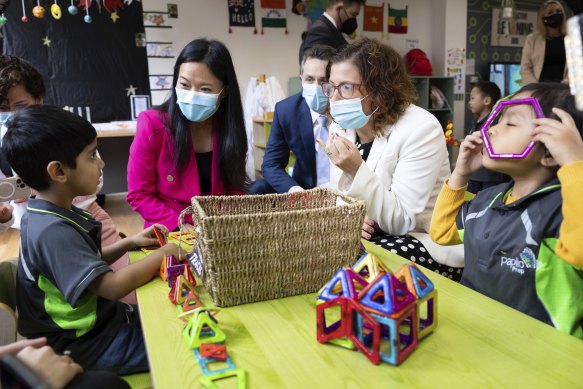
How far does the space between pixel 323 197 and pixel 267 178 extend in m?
1.15

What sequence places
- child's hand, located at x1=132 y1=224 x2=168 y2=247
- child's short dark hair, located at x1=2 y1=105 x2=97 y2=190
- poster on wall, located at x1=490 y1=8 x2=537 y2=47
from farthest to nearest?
1. poster on wall, located at x1=490 y1=8 x2=537 y2=47
2. child's hand, located at x1=132 y1=224 x2=168 y2=247
3. child's short dark hair, located at x1=2 y1=105 x2=97 y2=190

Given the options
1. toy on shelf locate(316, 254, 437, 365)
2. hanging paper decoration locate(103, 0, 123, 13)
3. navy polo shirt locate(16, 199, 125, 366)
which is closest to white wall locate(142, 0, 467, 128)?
hanging paper decoration locate(103, 0, 123, 13)

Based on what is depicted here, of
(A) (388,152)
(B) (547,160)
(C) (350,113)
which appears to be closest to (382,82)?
(C) (350,113)

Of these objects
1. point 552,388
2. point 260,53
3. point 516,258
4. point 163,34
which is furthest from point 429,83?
point 552,388

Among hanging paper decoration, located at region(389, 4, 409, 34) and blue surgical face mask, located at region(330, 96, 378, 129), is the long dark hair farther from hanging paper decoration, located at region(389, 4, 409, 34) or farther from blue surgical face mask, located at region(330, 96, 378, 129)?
hanging paper decoration, located at region(389, 4, 409, 34)

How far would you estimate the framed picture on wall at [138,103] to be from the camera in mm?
4828

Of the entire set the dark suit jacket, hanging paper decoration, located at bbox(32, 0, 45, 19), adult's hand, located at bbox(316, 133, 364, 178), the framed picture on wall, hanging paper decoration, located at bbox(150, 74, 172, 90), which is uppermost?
hanging paper decoration, located at bbox(32, 0, 45, 19)

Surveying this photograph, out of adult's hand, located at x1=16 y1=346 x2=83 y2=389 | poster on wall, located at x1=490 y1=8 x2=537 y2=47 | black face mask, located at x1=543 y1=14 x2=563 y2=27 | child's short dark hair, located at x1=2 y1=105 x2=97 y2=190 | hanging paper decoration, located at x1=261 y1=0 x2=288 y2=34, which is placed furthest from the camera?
poster on wall, located at x1=490 y1=8 x2=537 y2=47

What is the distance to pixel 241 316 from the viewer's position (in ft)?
2.64

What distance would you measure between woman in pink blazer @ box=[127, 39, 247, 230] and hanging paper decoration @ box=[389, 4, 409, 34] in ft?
15.4

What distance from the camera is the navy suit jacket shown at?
7.06ft

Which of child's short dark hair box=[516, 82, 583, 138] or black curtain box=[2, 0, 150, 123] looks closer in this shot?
child's short dark hair box=[516, 82, 583, 138]

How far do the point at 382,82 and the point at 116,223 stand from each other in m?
3.07

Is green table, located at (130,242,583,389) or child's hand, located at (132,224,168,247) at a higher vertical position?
child's hand, located at (132,224,168,247)
